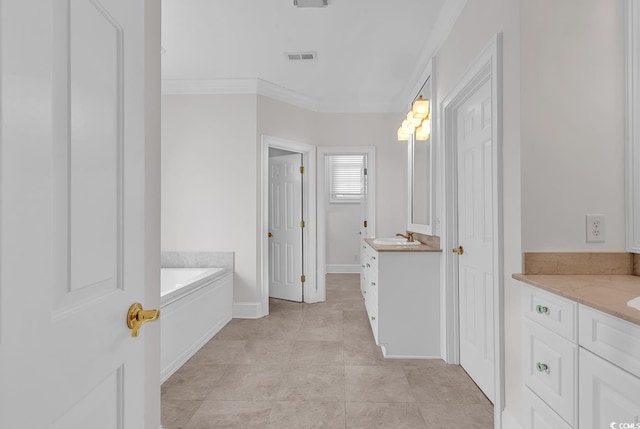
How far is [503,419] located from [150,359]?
172 centimetres

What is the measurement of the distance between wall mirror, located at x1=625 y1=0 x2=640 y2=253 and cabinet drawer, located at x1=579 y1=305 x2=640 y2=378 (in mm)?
651

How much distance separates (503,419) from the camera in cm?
168

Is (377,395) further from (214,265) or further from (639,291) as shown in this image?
(214,265)

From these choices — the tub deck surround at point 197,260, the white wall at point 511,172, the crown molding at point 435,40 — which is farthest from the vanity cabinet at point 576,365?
the tub deck surround at point 197,260

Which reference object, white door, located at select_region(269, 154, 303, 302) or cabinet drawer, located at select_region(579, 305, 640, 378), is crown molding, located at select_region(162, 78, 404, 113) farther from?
cabinet drawer, located at select_region(579, 305, 640, 378)

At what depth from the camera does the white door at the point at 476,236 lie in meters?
2.03

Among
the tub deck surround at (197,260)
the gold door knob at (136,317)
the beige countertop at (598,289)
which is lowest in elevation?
the tub deck surround at (197,260)

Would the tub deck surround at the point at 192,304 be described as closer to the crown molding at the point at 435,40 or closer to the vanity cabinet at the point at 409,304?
the vanity cabinet at the point at 409,304

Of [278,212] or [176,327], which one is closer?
[176,327]

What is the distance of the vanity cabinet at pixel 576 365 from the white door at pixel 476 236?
2.10ft

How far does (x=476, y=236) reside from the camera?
7.23 feet

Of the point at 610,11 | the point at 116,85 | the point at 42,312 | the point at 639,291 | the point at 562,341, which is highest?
the point at 610,11

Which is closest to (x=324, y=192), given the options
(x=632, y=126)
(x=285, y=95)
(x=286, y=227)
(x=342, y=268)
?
(x=286, y=227)

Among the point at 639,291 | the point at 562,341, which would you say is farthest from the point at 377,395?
the point at 639,291
